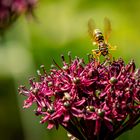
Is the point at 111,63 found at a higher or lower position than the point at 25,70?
lower

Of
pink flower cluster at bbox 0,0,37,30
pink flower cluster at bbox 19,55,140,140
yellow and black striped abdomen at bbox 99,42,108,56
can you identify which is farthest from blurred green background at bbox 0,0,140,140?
pink flower cluster at bbox 19,55,140,140

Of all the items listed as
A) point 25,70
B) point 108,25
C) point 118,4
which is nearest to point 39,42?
point 25,70

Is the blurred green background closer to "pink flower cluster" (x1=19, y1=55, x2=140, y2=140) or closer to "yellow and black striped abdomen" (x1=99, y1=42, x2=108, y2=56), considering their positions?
"yellow and black striped abdomen" (x1=99, y1=42, x2=108, y2=56)

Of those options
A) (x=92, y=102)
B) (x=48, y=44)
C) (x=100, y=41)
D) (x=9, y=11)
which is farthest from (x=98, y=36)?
(x=48, y=44)

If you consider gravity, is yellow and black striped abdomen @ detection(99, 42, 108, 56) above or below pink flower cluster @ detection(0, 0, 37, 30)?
below

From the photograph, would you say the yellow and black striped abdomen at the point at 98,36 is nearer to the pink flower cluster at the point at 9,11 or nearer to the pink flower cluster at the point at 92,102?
the pink flower cluster at the point at 92,102

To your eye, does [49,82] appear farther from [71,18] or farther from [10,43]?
[71,18]
